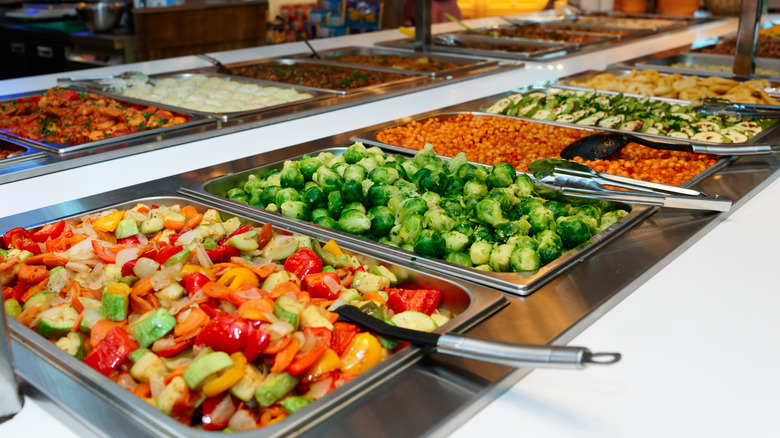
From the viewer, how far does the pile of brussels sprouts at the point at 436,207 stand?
4.88 ft

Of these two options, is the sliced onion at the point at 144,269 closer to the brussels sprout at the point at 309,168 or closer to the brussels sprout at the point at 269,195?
the brussels sprout at the point at 269,195

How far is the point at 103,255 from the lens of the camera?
1.42m

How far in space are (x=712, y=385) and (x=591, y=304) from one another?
10.2 inches

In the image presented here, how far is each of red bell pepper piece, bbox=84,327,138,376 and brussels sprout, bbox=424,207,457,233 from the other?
71 cm

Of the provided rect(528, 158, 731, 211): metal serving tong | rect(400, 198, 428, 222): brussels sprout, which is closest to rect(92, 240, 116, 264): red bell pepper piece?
rect(400, 198, 428, 222): brussels sprout

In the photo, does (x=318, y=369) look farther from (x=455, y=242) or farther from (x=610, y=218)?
(x=610, y=218)

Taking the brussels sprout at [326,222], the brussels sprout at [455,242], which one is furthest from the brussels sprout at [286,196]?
the brussels sprout at [455,242]

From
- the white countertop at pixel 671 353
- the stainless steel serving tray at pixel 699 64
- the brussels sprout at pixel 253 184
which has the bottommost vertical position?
the white countertop at pixel 671 353

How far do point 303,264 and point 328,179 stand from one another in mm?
458

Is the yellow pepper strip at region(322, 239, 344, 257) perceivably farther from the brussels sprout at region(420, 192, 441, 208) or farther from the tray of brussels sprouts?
the brussels sprout at region(420, 192, 441, 208)

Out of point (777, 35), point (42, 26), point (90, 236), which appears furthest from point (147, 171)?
point (42, 26)

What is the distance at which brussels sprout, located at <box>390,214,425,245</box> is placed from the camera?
5.13ft

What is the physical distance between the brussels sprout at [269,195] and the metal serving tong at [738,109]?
173cm

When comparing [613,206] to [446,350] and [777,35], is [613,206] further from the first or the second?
[777,35]
